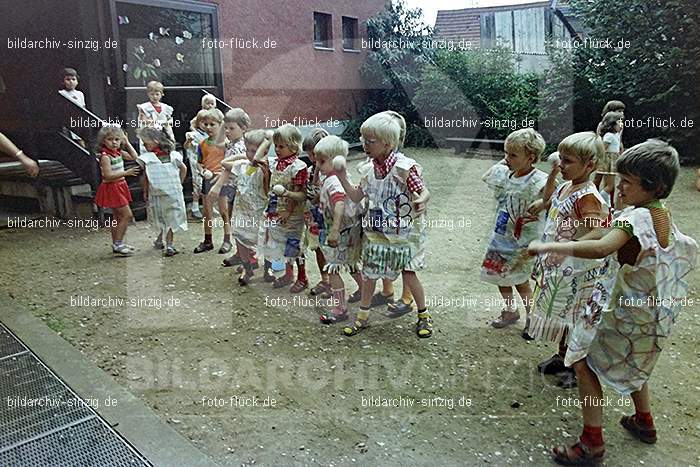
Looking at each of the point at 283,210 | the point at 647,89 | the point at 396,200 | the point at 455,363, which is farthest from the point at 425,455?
the point at 647,89

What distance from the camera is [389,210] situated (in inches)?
147

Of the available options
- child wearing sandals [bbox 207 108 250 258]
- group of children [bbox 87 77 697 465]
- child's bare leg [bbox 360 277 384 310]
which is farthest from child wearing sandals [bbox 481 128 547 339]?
child wearing sandals [bbox 207 108 250 258]

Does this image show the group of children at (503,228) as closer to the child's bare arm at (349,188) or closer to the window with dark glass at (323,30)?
the child's bare arm at (349,188)

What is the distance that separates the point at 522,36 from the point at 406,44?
3.12 meters

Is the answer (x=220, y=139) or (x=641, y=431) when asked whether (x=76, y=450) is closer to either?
(x=641, y=431)

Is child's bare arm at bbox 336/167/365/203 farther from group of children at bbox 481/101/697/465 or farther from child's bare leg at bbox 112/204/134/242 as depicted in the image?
child's bare leg at bbox 112/204/134/242

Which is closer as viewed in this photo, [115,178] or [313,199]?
[313,199]

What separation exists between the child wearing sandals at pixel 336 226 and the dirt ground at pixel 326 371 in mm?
289

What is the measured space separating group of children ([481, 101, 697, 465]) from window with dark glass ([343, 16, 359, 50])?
46.6 feet

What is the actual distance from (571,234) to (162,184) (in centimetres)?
415

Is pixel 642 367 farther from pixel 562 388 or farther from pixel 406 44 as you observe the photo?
pixel 406 44

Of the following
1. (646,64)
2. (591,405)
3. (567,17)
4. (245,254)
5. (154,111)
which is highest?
(567,17)

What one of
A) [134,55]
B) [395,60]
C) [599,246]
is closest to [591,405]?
[599,246]

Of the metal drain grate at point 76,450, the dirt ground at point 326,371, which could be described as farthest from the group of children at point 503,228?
the metal drain grate at point 76,450
